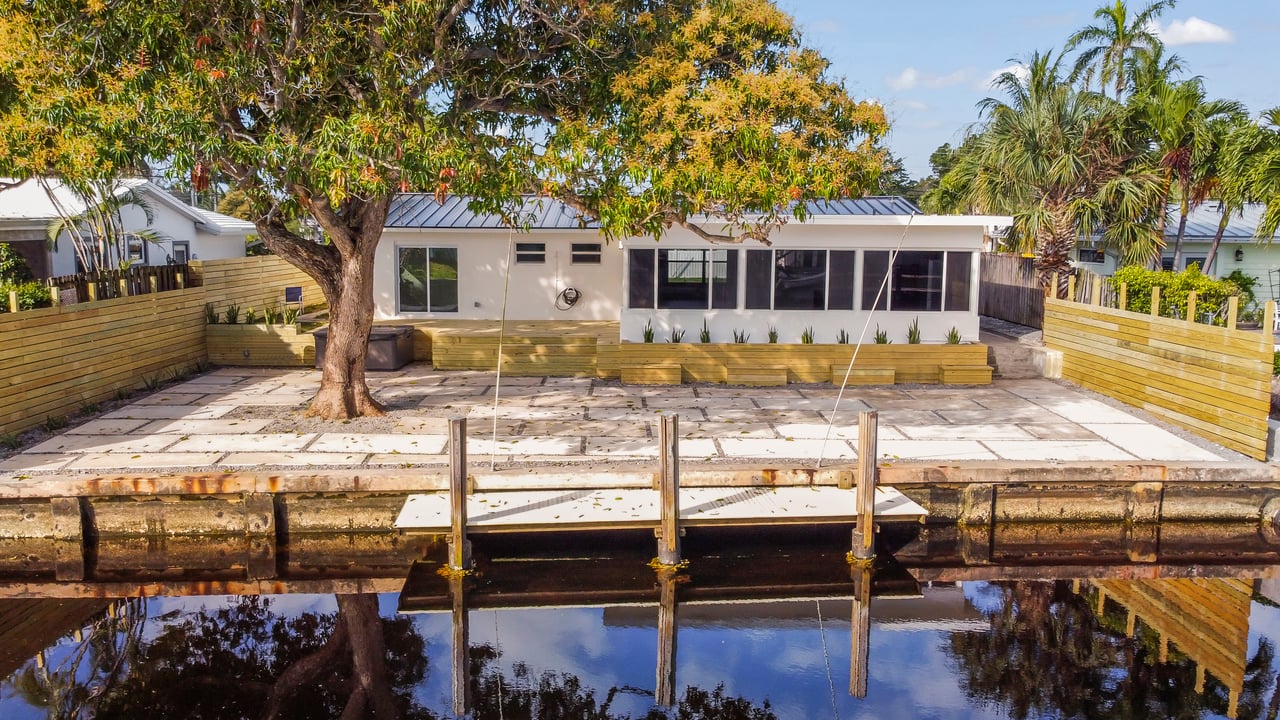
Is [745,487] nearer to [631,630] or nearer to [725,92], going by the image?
[631,630]

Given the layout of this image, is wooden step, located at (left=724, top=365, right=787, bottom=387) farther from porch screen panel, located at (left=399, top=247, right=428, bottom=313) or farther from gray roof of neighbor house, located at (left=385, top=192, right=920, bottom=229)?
porch screen panel, located at (left=399, top=247, right=428, bottom=313)

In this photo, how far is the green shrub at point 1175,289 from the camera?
12562 millimetres

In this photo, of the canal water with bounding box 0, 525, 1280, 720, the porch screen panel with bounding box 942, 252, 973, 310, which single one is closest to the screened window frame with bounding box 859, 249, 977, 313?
the porch screen panel with bounding box 942, 252, 973, 310

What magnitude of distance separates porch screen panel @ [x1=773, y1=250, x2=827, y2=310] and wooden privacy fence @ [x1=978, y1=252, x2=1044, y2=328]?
366 cm

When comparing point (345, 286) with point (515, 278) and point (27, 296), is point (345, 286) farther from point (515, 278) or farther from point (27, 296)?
point (515, 278)

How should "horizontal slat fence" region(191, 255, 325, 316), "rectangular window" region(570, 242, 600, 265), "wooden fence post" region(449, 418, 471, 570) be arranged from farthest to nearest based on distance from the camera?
"rectangular window" region(570, 242, 600, 265) → "horizontal slat fence" region(191, 255, 325, 316) → "wooden fence post" region(449, 418, 471, 570)

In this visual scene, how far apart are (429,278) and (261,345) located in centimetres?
354

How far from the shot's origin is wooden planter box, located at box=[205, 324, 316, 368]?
16.5 m

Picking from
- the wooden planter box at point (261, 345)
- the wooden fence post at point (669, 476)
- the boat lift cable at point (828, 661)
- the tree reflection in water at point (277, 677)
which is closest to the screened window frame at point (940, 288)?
the wooden fence post at point (669, 476)

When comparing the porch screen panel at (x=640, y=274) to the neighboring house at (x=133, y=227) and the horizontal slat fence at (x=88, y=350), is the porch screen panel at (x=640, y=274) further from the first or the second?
the neighboring house at (x=133, y=227)

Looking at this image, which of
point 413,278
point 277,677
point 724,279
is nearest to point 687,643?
point 277,677

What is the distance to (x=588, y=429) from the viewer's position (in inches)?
477

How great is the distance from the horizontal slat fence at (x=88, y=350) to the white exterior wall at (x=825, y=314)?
718 centimetres

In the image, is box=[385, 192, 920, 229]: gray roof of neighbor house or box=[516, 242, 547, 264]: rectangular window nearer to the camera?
box=[385, 192, 920, 229]: gray roof of neighbor house
